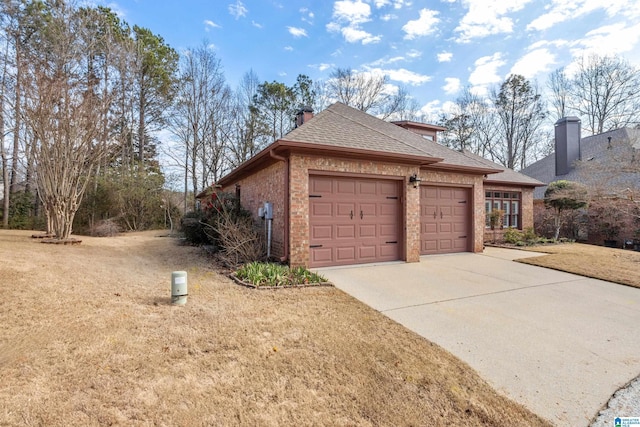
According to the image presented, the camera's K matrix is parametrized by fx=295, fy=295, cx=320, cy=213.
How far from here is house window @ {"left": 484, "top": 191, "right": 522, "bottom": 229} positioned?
1194 centimetres

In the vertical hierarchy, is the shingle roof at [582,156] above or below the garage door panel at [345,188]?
above

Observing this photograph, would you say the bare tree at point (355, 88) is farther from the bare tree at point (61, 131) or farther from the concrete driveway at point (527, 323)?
the concrete driveway at point (527, 323)

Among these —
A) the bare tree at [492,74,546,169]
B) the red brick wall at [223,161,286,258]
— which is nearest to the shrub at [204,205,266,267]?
the red brick wall at [223,161,286,258]

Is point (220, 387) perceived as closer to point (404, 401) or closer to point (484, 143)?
point (404, 401)

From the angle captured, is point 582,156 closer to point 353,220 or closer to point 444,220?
point 444,220

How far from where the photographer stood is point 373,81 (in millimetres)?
21750

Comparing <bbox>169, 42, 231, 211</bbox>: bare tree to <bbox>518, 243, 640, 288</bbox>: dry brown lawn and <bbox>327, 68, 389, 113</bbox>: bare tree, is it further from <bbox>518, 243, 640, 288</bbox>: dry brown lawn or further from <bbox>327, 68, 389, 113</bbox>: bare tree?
<bbox>518, 243, 640, 288</bbox>: dry brown lawn

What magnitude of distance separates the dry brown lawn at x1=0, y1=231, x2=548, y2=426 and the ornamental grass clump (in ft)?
2.53

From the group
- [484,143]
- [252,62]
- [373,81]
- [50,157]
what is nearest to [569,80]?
[484,143]

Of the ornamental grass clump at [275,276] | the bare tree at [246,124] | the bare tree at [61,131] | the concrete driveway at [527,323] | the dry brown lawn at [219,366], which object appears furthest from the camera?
the bare tree at [246,124]

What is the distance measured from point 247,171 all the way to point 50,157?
547 centimetres

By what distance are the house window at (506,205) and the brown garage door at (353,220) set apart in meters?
6.31

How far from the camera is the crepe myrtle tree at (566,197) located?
39.4 feet

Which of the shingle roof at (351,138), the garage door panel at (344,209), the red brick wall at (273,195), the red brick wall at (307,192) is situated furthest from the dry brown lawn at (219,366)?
the shingle roof at (351,138)
